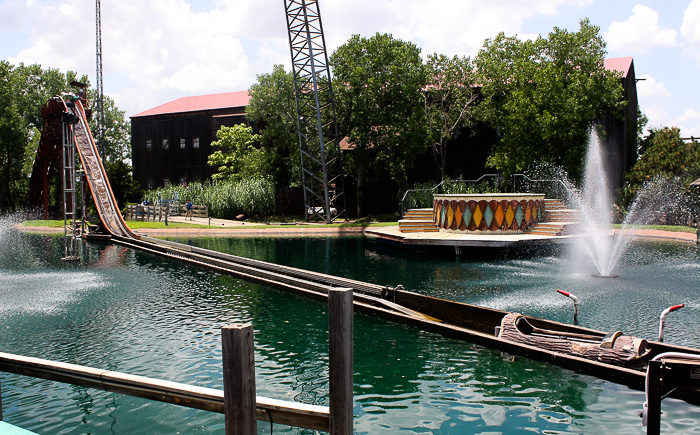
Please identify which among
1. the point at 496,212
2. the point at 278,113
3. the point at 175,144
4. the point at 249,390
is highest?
the point at 278,113

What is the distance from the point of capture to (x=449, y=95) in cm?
3697

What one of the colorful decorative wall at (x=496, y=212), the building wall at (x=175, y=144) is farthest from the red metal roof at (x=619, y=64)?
the building wall at (x=175, y=144)

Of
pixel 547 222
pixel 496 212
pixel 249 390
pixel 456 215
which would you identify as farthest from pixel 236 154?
pixel 249 390

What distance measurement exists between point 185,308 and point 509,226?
1461 centimetres

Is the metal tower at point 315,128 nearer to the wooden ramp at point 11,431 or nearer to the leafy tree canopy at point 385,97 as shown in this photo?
the leafy tree canopy at point 385,97

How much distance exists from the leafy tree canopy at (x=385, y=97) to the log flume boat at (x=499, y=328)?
60.3 ft

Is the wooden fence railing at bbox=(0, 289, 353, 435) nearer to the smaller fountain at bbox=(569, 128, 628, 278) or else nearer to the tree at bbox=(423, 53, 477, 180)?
the smaller fountain at bbox=(569, 128, 628, 278)

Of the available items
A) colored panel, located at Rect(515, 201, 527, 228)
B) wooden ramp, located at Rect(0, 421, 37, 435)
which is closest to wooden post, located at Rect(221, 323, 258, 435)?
wooden ramp, located at Rect(0, 421, 37, 435)

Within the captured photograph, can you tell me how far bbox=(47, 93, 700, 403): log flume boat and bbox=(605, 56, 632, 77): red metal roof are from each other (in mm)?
30100

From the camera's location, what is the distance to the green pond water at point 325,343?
23.0 feet

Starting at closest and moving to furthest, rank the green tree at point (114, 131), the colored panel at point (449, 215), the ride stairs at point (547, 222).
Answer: the ride stairs at point (547, 222) → the colored panel at point (449, 215) → the green tree at point (114, 131)

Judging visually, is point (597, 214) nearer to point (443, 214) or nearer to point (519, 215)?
point (519, 215)

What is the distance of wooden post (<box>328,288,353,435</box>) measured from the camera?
4.95 metres

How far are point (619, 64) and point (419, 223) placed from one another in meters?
22.0
